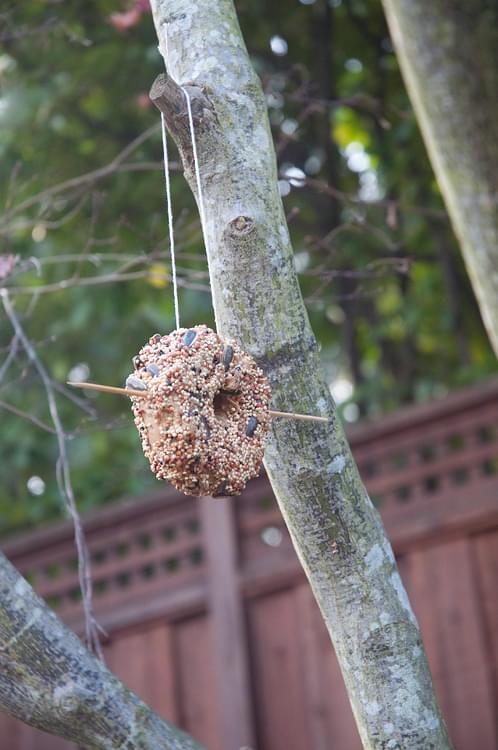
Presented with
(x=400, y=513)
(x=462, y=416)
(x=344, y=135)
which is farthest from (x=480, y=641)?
(x=344, y=135)

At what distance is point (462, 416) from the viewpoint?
3.97 meters

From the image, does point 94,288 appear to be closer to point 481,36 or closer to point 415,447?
point 415,447

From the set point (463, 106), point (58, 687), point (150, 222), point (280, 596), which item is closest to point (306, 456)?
point (58, 687)

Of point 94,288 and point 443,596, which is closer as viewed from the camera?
point 443,596

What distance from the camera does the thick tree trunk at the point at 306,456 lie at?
1801 millimetres

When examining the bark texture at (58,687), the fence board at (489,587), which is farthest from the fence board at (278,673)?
the bark texture at (58,687)

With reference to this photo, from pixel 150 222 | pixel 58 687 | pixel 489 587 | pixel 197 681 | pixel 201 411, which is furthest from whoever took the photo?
pixel 150 222

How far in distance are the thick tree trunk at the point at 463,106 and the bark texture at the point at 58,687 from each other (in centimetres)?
159

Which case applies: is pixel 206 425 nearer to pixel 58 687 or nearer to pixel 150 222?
pixel 58 687

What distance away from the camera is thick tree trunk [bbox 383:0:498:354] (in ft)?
10.2

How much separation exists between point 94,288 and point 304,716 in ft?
6.32

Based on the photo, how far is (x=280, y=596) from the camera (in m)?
4.01

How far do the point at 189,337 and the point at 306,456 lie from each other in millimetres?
298

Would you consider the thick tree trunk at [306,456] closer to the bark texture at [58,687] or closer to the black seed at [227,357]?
the black seed at [227,357]
